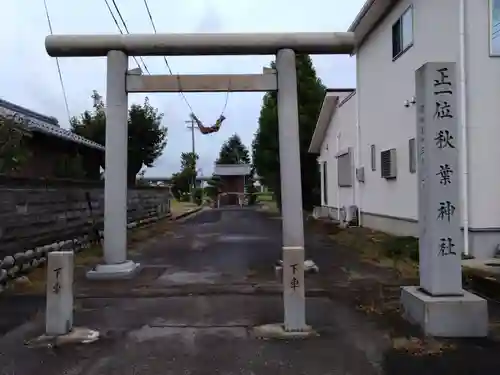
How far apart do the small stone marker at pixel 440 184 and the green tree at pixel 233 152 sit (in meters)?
72.8

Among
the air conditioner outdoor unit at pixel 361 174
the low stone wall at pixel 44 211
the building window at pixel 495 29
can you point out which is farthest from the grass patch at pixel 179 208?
the building window at pixel 495 29

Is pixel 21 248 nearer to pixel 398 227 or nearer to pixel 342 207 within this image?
pixel 398 227

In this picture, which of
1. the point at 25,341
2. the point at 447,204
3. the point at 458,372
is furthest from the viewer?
the point at 447,204

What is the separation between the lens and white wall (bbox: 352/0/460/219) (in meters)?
11.2

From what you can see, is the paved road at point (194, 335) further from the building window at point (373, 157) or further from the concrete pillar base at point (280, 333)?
the building window at point (373, 157)

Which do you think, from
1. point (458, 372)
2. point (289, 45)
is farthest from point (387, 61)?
point (458, 372)

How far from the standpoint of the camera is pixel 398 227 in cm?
1411

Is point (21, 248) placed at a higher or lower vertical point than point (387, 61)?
lower

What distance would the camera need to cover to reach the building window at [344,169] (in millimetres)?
19547

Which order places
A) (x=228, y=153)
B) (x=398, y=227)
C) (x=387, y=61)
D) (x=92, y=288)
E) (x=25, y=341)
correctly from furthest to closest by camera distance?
(x=228, y=153)
(x=387, y=61)
(x=398, y=227)
(x=92, y=288)
(x=25, y=341)

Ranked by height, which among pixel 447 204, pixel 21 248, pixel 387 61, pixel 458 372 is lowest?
pixel 458 372

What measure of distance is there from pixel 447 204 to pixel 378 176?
9.89 m

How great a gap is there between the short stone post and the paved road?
A: 2.50 ft

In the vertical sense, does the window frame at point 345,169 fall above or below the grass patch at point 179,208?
above
